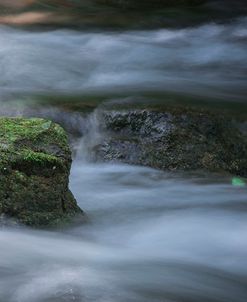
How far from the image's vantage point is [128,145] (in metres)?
6.52

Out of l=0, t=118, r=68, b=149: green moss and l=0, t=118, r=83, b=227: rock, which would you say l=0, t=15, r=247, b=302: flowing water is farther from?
l=0, t=118, r=68, b=149: green moss

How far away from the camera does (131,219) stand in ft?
16.5

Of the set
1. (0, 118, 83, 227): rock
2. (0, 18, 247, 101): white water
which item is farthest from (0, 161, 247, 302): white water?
(0, 18, 247, 101): white water

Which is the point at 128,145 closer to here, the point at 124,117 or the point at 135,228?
the point at 124,117

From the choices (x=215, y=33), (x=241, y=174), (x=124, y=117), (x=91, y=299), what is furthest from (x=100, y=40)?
(x=91, y=299)

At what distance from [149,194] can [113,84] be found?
10.4 feet

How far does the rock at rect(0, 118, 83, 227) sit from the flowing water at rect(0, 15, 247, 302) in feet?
0.45

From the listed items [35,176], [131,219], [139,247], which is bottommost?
[139,247]

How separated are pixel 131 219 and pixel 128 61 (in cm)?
525

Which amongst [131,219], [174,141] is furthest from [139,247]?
[174,141]

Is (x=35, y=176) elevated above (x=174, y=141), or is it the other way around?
(x=174, y=141)

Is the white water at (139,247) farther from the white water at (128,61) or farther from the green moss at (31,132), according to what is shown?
the white water at (128,61)

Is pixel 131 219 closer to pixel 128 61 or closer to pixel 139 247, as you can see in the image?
pixel 139 247

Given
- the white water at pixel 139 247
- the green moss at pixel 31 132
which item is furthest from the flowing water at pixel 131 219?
the green moss at pixel 31 132
